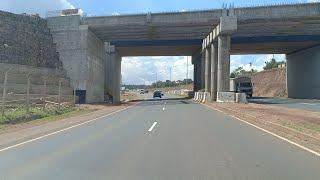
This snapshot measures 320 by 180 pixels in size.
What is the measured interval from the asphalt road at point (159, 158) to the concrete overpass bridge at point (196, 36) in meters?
40.0

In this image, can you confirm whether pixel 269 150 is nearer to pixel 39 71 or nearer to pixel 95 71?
pixel 39 71

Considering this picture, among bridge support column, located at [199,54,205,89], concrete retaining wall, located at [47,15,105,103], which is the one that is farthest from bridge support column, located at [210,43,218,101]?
concrete retaining wall, located at [47,15,105,103]

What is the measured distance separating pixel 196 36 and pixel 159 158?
5742cm

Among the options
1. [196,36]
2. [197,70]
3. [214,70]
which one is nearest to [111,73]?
[196,36]

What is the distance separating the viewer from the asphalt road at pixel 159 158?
902 centimetres

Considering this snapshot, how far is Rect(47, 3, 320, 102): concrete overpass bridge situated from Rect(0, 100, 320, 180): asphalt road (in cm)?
4003

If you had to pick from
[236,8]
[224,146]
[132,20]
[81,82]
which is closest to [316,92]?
[236,8]

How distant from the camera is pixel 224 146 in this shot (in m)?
13.4

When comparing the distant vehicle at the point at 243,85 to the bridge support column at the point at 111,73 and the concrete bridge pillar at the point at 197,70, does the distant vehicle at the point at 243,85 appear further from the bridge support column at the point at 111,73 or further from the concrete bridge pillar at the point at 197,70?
the bridge support column at the point at 111,73

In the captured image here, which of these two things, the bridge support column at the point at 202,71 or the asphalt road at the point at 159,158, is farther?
the bridge support column at the point at 202,71


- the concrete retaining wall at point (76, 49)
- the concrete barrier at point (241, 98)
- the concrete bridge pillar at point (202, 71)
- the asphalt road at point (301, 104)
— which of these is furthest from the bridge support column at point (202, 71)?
the concrete barrier at point (241, 98)

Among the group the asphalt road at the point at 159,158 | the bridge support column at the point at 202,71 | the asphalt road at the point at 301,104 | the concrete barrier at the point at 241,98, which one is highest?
the bridge support column at the point at 202,71

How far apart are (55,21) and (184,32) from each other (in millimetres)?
16598

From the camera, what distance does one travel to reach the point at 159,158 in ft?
36.2
